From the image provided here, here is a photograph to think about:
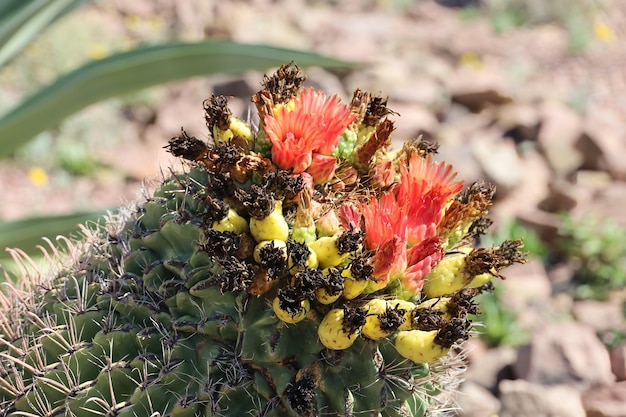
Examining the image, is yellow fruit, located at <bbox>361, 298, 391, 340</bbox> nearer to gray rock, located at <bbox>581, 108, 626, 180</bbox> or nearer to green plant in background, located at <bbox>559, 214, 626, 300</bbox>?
green plant in background, located at <bbox>559, 214, 626, 300</bbox>

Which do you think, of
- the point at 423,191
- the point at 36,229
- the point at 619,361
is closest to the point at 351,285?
the point at 423,191

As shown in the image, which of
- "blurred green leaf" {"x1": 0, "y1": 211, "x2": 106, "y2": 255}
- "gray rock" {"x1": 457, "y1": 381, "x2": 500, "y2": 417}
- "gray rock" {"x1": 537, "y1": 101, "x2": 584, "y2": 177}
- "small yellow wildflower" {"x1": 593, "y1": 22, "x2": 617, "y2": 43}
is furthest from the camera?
"small yellow wildflower" {"x1": 593, "y1": 22, "x2": 617, "y2": 43}

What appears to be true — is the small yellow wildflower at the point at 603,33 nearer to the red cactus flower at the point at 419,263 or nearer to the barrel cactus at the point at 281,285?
the barrel cactus at the point at 281,285

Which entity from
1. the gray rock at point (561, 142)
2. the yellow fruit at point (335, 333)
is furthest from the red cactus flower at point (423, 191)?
the gray rock at point (561, 142)

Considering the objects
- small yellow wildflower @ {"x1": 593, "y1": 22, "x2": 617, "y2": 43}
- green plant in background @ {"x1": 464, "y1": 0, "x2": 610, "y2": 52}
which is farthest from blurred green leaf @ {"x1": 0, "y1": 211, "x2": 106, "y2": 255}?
small yellow wildflower @ {"x1": 593, "y1": 22, "x2": 617, "y2": 43}

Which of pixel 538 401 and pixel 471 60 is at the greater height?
pixel 471 60

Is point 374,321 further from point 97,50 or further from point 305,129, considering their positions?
point 97,50
